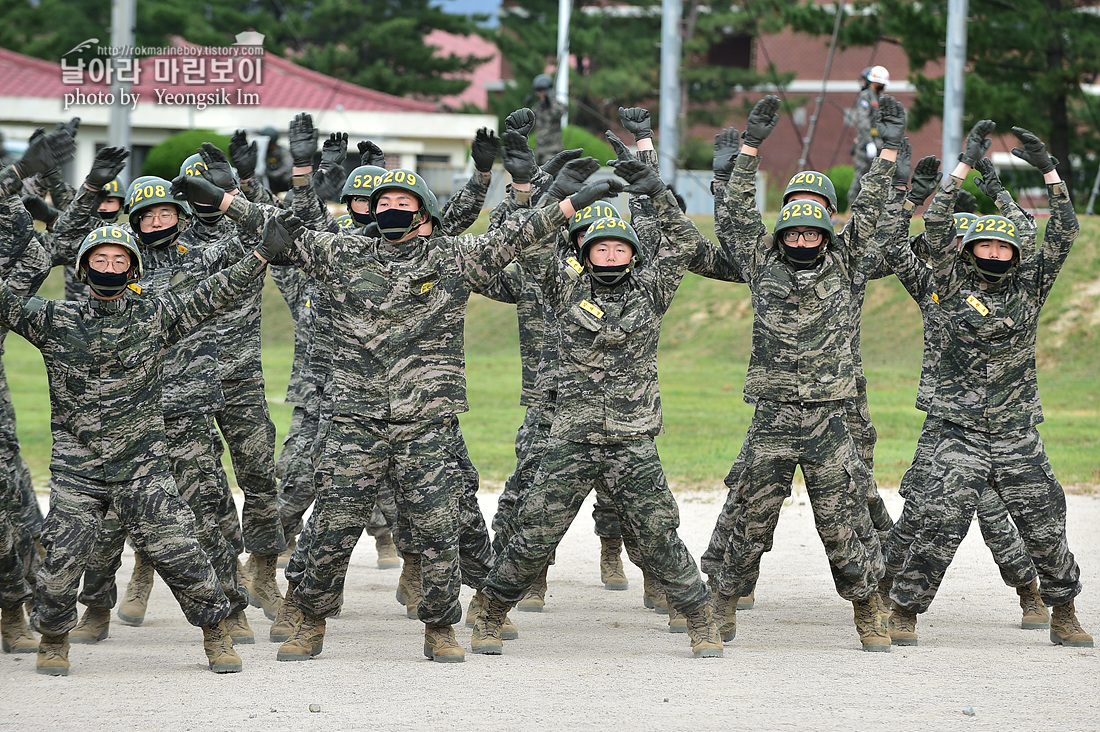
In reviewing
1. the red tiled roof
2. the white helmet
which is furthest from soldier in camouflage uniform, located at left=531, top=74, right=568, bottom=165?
the red tiled roof

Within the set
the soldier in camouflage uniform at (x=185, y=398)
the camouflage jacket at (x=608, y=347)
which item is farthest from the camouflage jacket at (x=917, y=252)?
the soldier in camouflage uniform at (x=185, y=398)

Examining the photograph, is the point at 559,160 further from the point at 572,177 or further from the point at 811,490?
the point at 811,490

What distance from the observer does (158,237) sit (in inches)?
340

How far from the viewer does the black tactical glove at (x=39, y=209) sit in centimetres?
973

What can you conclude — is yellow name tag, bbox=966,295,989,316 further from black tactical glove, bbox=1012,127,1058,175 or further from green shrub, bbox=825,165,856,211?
green shrub, bbox=825,165,856,211

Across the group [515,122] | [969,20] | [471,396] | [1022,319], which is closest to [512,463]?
[471,396]

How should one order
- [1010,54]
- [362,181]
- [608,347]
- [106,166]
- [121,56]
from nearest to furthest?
[608,347], [362,181], [106,166], [121,56], [1010,54]

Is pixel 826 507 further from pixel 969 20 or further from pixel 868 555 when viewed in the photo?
pixel 969 20

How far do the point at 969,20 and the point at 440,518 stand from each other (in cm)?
2134

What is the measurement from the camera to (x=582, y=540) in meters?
12.1

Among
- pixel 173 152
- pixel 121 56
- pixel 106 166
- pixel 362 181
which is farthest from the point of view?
pixel 173 152

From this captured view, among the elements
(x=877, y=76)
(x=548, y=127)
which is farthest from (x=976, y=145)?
(x=548, y=127)

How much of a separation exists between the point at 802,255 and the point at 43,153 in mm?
4483

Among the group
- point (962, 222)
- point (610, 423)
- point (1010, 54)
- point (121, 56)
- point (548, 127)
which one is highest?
point (1010, 54)
